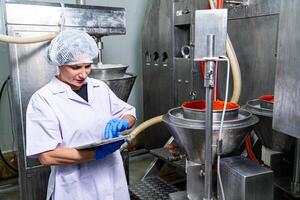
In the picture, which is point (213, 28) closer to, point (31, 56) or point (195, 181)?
point (195, 181)

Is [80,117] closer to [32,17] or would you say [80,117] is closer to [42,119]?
[42,119]

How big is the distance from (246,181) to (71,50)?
33.6 inches

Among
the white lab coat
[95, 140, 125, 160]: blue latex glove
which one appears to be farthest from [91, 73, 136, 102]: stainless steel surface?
[95, 140, 125, 160]: blue latex glove

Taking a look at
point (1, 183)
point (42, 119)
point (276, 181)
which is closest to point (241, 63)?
point (276, 181)

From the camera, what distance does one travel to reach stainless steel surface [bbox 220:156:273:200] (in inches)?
37.7

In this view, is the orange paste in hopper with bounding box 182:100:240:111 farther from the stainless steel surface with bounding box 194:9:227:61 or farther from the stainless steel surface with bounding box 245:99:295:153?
the stainless steel surface with bounding box 194:9:227:61

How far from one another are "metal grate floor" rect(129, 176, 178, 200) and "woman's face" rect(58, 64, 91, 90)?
3.07 ft

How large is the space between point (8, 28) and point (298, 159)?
1.63m

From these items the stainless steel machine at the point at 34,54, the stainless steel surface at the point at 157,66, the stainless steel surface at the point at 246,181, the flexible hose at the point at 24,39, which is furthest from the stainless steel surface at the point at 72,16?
the stainless steel surface at the point at 246,181

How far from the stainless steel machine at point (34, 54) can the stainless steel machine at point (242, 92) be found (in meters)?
0.63

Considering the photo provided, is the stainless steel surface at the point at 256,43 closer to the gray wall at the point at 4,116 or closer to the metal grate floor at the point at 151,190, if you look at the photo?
the metal grate floor at the point at 151,190

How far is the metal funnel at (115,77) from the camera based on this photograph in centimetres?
195

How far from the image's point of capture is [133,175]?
282cm

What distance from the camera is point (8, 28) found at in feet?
5.57
